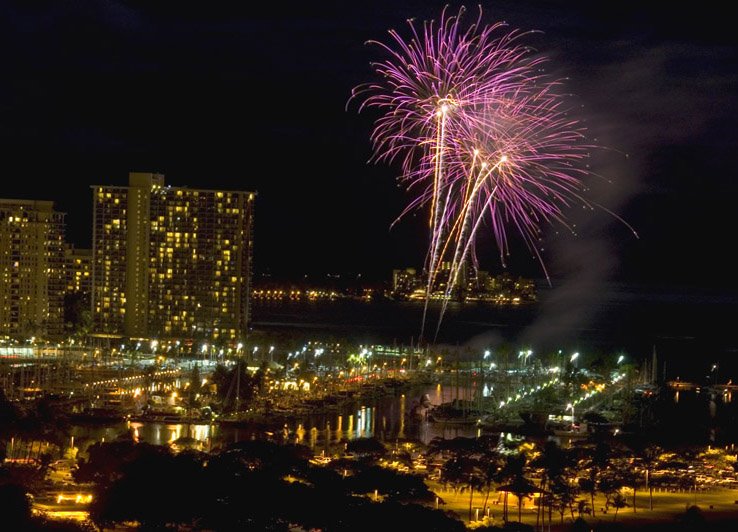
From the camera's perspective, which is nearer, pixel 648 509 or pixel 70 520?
pixel 70 520

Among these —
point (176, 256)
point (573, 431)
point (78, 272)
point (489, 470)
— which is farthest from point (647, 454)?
point (78, 272)

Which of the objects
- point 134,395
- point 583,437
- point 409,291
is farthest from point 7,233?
point 409,291

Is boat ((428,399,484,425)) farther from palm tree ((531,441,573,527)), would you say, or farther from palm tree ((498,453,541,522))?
palm tree ((498,453,541,522))

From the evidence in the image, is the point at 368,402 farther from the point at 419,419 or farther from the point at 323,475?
the point at 323,475

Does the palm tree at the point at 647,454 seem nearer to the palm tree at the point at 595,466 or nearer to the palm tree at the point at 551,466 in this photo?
the palm tree at the point at 595,466

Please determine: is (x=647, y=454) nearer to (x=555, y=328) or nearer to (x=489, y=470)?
(x=489, y=470)

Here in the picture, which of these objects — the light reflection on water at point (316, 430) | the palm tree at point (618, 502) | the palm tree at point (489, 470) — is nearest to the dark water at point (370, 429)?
the light reflection on water at point (316, 430)
